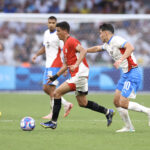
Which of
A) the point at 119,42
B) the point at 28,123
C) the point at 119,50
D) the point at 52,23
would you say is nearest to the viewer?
the point at 28,123

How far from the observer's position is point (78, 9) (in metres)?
23.6

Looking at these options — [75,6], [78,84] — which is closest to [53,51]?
[78,84]

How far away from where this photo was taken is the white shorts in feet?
30.2

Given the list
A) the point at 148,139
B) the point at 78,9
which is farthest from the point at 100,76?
the point at 148,139

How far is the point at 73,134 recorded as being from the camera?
8.44 metres

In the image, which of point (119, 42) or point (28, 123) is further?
point (119, 42)

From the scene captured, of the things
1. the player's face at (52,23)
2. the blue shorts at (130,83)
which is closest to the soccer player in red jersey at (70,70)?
the blue shorts at (130,83)

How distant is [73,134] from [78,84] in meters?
1.20

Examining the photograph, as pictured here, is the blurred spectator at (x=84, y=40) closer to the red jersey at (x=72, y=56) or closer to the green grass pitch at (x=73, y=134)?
the green grass pitch at (x=73, y=134)

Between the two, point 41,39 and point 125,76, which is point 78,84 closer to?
point 125,76

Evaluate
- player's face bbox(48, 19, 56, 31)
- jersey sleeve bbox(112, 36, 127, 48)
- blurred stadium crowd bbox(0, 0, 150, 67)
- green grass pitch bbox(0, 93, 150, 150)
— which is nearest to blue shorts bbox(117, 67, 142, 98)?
jersey sleeve bbox(112, 36, 127, 48)

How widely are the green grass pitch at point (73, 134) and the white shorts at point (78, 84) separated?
27.9 inches

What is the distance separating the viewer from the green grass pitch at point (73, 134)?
7145 mm

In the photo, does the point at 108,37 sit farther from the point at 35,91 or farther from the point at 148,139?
the point at 35,91
